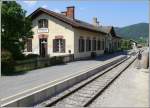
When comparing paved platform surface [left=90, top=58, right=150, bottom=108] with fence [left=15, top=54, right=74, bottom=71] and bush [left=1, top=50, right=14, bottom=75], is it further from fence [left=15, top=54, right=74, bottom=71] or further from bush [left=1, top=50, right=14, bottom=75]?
fence [left=15, top=54, right=74, bottom=71]

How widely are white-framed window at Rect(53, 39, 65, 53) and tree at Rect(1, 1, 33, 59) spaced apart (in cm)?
876

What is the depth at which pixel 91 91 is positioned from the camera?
13625mm

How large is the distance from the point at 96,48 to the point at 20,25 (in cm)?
2058

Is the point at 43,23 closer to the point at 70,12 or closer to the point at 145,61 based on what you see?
the point at 70,12

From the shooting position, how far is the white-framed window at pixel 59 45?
3127cm

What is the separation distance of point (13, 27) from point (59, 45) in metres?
10.5

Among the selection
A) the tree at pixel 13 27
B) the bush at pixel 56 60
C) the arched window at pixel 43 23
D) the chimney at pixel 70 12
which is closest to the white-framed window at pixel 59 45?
the arched window at pixel 43 23

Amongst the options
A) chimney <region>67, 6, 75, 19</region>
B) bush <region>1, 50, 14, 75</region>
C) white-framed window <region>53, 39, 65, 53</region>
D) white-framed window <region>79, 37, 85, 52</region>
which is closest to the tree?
bush <region>1, 50, 14, 75</region>

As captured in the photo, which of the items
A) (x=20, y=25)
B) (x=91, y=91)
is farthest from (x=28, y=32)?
(x=91, y=91)

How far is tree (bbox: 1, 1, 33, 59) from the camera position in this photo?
2106 centimetres

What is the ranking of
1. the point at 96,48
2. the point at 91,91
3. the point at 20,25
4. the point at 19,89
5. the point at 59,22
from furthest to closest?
the point at 96,48 < the point at 59,22 < the point at 20,25 < the point at 91,91 < the point at 19,89

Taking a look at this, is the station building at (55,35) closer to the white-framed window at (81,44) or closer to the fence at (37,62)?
the white-framed window at (81,44)

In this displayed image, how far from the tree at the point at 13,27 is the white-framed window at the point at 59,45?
28.7 ft

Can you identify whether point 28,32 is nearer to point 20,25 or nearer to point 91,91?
point 20,25
